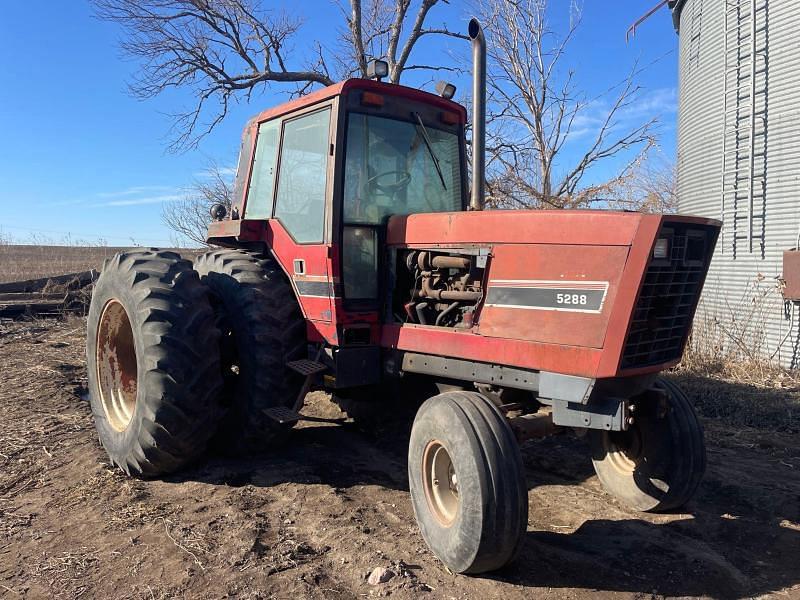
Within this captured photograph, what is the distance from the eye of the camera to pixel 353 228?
415cm

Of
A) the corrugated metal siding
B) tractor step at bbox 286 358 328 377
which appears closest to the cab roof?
tractor step at bbox 286 358 328 377

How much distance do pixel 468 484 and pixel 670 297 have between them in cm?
149

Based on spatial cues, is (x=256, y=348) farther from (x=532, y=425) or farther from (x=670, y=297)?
(x=670, y=297)

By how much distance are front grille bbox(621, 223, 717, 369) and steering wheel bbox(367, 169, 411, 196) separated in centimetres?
193

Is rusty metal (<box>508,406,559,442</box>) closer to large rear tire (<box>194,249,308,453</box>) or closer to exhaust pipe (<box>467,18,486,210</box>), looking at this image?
exhaust pipe (<box>467,18,486,210</box>)

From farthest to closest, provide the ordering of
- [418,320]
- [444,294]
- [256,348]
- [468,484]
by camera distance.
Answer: [256,348] < [418,320] < [444,294] < [468,484]

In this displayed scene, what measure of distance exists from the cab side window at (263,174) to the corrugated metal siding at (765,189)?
6.69 m

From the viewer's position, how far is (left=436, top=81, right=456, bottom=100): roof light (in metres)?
4.52

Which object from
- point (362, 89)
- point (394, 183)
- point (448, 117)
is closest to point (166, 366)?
point (394, 183)

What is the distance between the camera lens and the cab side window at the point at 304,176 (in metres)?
4.25

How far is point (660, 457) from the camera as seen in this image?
3828 mm

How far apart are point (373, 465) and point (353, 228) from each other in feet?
6.03

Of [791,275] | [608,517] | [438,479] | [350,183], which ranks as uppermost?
[350,183]

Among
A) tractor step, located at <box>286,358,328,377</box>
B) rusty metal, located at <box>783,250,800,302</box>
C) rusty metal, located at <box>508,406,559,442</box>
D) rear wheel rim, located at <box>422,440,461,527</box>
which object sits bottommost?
rear wheel rim, located at <box>422,440,461,527</box>
